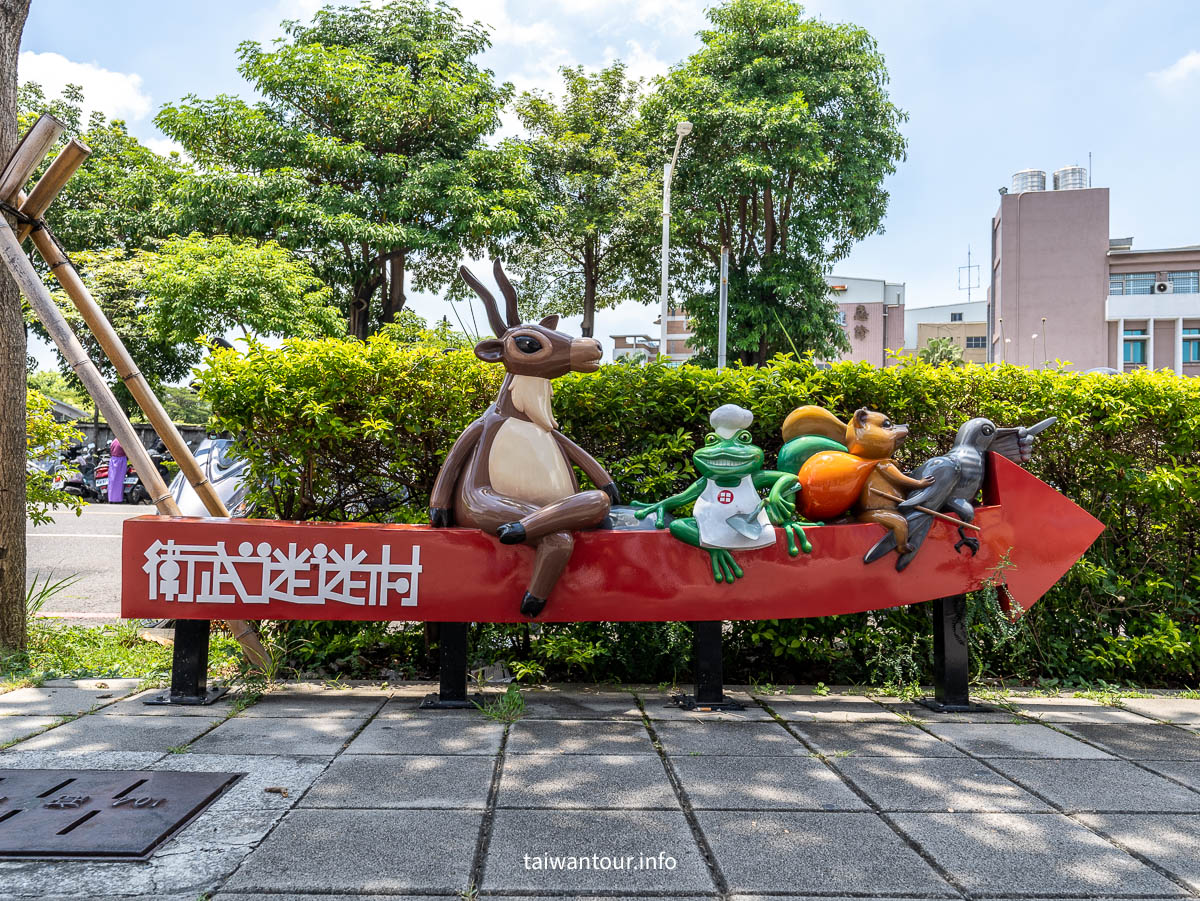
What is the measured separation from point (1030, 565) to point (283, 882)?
399cm

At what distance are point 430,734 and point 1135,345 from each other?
1926 inches

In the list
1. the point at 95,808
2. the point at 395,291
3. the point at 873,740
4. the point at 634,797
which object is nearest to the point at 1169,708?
the point at 873,740

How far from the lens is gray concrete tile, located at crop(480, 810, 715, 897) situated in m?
2.31

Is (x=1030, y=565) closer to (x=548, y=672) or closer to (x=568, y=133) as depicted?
(x=548, y=672)

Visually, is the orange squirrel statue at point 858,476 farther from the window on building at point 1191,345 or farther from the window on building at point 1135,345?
the window on building at point 1191,345

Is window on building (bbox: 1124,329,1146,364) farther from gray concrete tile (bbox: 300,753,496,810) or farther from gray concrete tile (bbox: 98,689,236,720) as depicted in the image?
gray concrete tile (bbox: 98,689,236,720)

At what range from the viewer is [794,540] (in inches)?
162

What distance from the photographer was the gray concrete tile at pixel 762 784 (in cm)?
294

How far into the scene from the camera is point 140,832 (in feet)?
8.36

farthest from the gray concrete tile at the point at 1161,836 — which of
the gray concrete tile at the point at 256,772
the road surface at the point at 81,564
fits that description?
the road surface at the point at 81,564

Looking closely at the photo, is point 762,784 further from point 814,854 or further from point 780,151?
point 780,151

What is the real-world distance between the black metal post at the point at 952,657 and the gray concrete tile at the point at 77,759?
392cm

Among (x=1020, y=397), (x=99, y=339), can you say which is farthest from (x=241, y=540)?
(x=1020, y=397)

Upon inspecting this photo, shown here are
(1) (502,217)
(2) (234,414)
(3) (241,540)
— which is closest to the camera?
(3) (241,540)
